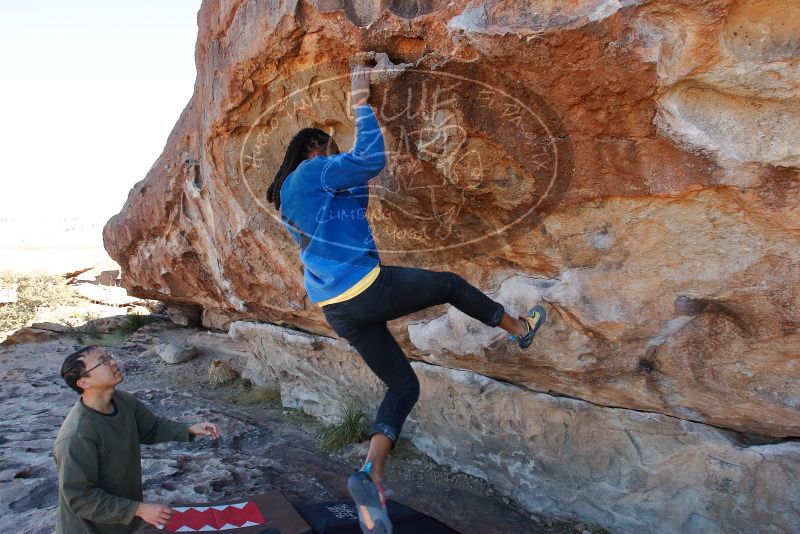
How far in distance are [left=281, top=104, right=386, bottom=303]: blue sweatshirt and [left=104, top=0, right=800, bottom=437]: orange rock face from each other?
625 mm

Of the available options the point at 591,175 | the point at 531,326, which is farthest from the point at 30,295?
the point at 591,175

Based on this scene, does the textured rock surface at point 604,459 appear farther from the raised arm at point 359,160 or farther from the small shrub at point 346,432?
the raised arm at point 359,160

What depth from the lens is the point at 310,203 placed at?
2.75 meters

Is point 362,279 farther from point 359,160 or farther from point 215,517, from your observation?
point 215,517

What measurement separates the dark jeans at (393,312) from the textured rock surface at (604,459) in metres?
1.35

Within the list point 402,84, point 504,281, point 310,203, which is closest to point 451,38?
point 402,84

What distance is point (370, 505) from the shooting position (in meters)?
2.52

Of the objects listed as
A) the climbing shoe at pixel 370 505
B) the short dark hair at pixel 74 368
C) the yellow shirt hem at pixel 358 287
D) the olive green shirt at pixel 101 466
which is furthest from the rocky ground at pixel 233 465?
the yellow shirt hem at pixel 358 287

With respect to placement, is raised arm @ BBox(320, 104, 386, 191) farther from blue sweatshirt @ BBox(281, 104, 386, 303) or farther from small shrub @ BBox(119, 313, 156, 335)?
small shrub @ BBox(119, 313, 156, 335)

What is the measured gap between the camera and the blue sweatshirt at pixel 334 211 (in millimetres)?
2667

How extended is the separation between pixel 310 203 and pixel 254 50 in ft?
5.21

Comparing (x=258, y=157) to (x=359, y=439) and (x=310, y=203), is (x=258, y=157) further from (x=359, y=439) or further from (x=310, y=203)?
(x=359, y=439)

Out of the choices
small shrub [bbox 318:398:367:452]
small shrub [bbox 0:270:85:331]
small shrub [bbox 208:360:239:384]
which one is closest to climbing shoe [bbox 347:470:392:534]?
small shrub [bbox 318:398:367:452]

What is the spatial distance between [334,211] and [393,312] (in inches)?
20.4
